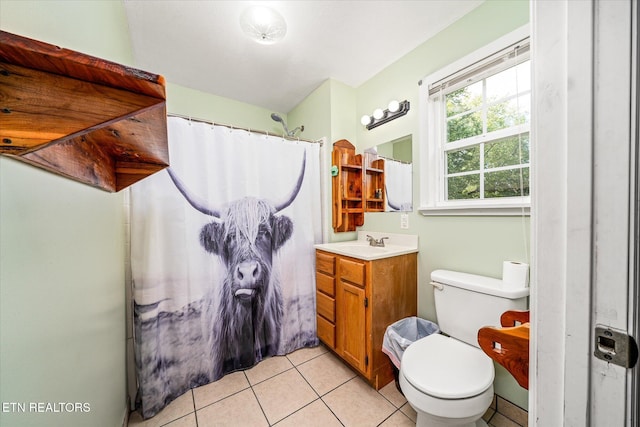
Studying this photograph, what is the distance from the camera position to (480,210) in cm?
132

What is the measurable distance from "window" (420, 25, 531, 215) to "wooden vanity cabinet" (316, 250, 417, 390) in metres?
0.55

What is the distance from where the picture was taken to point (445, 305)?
1.34 meters

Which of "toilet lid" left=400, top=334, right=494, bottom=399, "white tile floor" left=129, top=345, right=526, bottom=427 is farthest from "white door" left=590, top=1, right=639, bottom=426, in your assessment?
"white tile floor" left=129, top=345, right=526, bottom=427

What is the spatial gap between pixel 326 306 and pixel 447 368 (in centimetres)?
93

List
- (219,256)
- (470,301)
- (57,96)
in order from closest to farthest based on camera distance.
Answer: (57,96) → (470,301) → (219,256)

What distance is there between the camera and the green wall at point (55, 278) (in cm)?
42

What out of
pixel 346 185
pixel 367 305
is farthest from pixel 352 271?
pixel 346 185

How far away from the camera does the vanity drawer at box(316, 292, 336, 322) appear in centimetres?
171

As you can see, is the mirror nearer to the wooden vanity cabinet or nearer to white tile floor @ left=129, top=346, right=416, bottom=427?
the wooden vanity cabinet

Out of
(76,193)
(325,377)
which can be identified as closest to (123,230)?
(76,193)

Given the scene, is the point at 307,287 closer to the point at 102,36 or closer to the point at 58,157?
the point at 58,157

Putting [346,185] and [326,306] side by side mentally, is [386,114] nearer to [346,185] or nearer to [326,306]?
[346,185]

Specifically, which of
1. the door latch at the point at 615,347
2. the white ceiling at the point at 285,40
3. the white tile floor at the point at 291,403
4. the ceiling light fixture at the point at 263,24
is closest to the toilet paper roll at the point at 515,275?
the white tile floor at the point at 291,403

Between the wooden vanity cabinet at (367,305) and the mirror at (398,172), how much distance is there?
0.45 m
